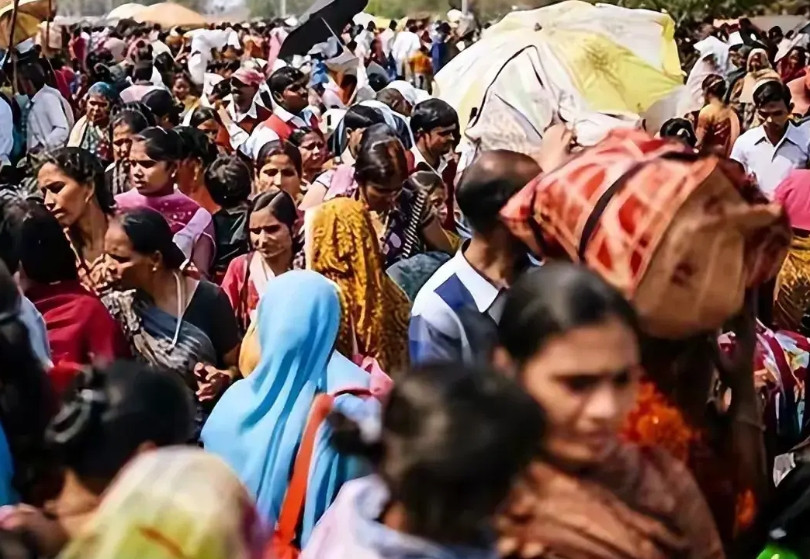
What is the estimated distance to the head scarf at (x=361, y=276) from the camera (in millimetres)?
4672

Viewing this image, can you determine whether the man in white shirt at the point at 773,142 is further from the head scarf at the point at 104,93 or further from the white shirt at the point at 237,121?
the head scarf at the point at 104,93

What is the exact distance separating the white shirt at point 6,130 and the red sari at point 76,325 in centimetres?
Result: 426

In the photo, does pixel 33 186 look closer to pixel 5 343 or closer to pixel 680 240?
pixel 5 343

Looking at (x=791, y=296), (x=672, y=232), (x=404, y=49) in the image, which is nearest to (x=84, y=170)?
(x=791, y=296)

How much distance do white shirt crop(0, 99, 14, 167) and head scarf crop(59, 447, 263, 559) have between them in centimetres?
630

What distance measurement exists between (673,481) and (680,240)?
444 mm

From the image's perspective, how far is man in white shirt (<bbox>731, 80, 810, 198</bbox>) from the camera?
26.1ft

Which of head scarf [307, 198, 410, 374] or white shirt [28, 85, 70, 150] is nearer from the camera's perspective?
head scarf [307, 198, 410, 374]

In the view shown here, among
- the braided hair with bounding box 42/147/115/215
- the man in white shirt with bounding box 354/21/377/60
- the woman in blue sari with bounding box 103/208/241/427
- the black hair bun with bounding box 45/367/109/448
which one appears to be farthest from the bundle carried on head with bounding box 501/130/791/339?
the man in white shirt with bounding box 354/21/377/60

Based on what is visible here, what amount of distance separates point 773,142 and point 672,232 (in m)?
5.68

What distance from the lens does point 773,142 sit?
8125 millimetres

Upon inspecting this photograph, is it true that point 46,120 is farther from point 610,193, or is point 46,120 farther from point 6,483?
point 610,193

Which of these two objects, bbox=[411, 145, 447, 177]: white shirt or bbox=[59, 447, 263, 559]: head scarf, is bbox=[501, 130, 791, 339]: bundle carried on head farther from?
bbox=[411, 145, 447, 177]: white shirt

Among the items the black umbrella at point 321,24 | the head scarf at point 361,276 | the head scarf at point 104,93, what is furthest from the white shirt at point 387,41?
the head scarf at point 361,276
